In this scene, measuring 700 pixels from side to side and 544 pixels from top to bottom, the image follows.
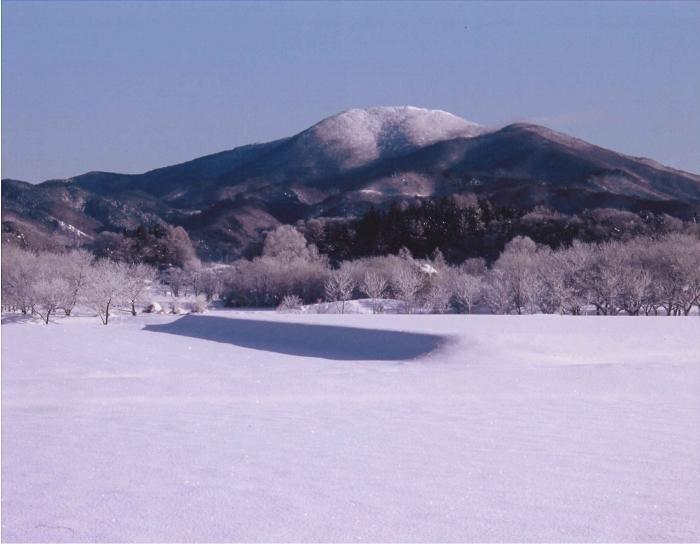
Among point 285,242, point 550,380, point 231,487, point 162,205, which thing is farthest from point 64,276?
point 162,205

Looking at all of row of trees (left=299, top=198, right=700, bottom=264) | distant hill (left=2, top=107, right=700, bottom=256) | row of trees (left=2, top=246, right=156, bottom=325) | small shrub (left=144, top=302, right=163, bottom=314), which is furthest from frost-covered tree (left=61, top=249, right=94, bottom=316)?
distant hill (left=2, top=107, right=700, bottom=256)

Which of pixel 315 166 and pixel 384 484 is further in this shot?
pixel 315 166

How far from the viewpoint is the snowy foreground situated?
5457mm

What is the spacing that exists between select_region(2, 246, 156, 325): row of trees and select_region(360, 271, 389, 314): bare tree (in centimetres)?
1195

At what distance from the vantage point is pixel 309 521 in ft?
18.0

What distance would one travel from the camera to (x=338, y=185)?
140875 mm

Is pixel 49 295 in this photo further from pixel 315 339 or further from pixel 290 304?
pixel 315 339

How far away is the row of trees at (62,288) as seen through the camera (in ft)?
136

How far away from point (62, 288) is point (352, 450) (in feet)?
121

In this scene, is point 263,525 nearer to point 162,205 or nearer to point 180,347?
point 180,347

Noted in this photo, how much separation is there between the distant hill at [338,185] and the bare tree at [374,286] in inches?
1398

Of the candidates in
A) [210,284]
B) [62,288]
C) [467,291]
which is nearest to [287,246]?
[210,284]

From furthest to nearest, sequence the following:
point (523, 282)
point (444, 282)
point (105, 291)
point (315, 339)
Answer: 1. point (444, 282)
2. point (105, 291)
3. point (523, 282)
4. point (315, 339)

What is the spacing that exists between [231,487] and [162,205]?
132 m
